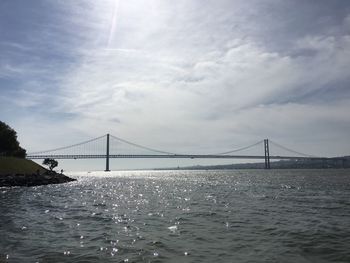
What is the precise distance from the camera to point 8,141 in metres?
101

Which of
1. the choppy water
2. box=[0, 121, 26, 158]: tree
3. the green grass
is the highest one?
box=[0, 121, 26, 158]: tree

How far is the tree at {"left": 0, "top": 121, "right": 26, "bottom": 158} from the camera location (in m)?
99.7

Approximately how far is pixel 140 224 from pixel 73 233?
4485 mm

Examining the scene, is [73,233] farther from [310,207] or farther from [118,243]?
[310,207]

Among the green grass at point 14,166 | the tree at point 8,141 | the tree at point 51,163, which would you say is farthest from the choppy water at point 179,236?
the tree at point 51,163

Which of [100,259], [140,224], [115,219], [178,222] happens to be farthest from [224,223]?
[100,259]

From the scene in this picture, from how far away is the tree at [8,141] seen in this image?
99694 mm

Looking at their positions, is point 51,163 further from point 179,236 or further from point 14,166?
point 179,236

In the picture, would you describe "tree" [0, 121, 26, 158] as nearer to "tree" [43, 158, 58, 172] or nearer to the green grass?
the green grass

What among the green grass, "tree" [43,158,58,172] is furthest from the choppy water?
"tree" [43,158,58,172]

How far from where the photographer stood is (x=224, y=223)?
23.9 metres

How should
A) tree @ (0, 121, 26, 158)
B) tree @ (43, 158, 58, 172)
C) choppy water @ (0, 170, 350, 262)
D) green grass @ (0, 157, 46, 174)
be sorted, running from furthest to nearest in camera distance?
tree @ (43, 158, 58, 172), tree @ (0, 121, 26, 158), green grass @ (0, 157, 46, 174), choppy water @ (0, 170, 350, 262)

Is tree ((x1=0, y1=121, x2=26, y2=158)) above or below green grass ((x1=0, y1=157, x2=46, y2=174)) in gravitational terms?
above

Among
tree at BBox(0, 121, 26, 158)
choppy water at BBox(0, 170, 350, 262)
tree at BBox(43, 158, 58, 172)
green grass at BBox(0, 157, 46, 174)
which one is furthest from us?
tree at BBox(43, 158, 58, 172)
